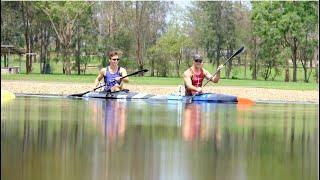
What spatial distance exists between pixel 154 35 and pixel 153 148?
198 feet

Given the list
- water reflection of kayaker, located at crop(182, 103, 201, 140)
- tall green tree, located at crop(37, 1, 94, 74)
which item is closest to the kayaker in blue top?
water reflection of kayaker, located at crop(182, 103, 201, 140)

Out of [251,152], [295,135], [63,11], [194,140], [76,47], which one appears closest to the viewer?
[251,152]

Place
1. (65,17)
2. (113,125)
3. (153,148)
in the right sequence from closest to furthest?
(153,148)
(113,125)
(65,17)

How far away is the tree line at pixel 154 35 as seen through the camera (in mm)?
56375

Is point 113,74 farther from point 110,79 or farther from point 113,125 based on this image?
point 113,125

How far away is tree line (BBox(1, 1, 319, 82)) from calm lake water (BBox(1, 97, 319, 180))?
4851cm

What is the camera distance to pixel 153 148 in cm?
387

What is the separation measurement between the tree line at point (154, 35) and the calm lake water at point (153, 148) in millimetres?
48507

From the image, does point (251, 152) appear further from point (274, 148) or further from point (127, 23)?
point (127, 23)

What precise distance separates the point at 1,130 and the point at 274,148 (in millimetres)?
1433

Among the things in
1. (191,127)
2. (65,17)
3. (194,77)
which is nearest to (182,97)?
(194,77)

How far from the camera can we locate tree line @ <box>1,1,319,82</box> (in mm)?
56375

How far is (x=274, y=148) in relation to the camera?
4.09m

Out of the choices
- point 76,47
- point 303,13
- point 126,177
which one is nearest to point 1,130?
point 126,177
